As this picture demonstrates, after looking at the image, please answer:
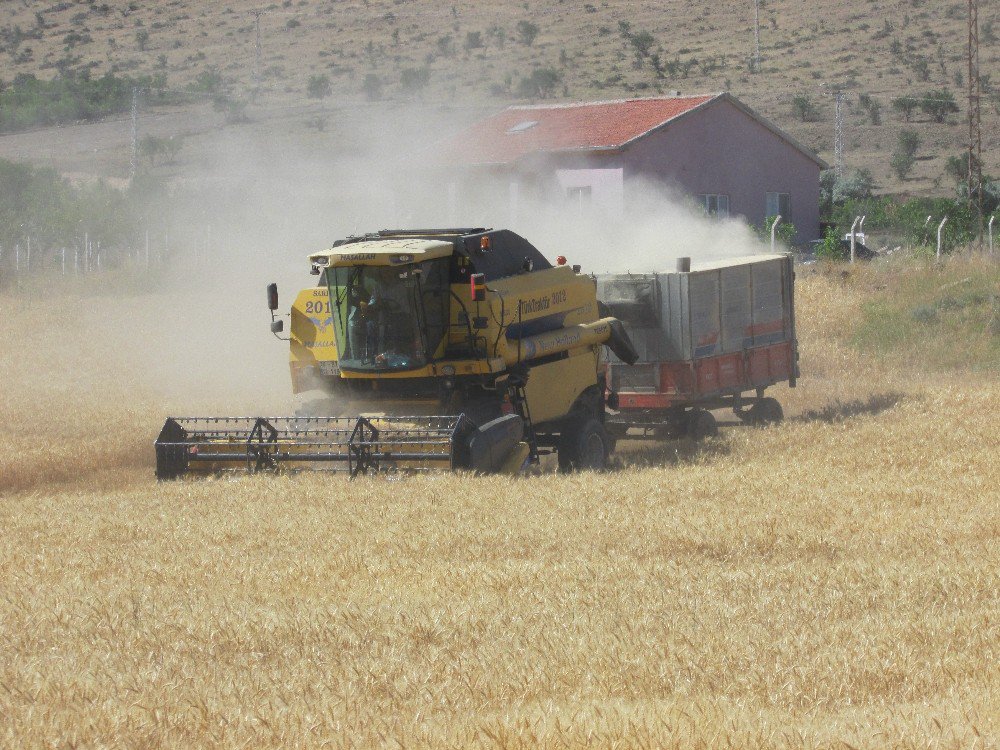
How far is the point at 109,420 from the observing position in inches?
845

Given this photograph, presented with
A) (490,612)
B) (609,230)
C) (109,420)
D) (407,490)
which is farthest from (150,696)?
(609,230)

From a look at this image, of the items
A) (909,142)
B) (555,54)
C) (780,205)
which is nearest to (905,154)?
(909,142)

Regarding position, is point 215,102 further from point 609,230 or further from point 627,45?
point 609,230

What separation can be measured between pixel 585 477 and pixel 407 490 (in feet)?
6.73

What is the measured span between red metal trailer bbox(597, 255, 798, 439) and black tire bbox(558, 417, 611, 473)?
1.20 m

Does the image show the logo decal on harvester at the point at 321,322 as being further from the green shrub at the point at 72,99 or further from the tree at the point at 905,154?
the green shrub at the point at 72,99

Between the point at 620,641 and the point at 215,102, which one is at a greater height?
the point at 215,102

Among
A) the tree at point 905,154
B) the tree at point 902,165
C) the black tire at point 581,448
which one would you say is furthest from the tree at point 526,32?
the black tire at point 581,448

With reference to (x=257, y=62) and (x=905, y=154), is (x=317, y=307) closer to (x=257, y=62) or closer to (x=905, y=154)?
(x=905, y=154)

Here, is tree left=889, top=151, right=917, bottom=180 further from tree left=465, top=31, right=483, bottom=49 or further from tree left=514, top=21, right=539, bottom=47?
tree left=514, top=21, right=539, bottom=47

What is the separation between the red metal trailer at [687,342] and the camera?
729 inches

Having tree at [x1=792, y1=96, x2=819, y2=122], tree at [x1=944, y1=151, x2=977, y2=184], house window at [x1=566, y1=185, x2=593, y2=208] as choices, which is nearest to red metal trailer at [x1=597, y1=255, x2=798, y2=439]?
house window at [x1=566, y1=185, x2=593, y2=208]

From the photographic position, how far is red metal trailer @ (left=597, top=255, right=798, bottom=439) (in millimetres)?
18516

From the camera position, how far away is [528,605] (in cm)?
897
